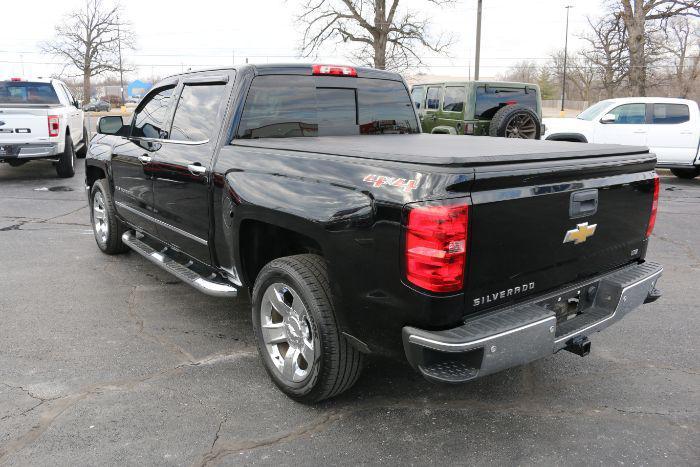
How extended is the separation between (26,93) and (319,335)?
12007mm

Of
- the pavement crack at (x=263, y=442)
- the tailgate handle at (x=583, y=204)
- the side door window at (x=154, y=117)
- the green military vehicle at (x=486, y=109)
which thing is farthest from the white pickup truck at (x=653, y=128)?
the pavement crack at (x=263, y=442)

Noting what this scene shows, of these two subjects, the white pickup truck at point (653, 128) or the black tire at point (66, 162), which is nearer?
the black tire at point (66, 162)

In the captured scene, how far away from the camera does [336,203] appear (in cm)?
281

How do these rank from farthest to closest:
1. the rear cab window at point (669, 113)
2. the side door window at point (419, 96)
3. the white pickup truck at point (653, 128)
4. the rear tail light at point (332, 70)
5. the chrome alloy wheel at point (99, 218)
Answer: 1. the side door window at point (419, 96)
2. the rear cab window at point (669, 113)
3. the white pickup truck at point (653, 128)
4. the chrome alloy wheel at point (99, 218)
5. the rear tail light at point (332, 70)

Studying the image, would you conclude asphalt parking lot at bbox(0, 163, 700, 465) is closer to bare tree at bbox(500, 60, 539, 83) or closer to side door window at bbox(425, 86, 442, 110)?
side door window at bbox(425, 86, 442, 110)

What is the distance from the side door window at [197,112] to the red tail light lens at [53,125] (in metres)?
7.89

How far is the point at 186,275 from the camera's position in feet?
13.7

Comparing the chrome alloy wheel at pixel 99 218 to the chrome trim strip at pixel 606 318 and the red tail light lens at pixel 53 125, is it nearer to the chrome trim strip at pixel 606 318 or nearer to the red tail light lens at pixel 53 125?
the chrome trim strip at pixel 606 318

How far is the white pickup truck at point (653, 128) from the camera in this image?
40.1ft

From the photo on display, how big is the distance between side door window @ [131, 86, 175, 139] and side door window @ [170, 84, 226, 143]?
210 mm

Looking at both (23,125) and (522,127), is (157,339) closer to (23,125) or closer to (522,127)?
(23,125)

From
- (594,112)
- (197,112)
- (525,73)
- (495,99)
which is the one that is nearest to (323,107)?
(197,112)

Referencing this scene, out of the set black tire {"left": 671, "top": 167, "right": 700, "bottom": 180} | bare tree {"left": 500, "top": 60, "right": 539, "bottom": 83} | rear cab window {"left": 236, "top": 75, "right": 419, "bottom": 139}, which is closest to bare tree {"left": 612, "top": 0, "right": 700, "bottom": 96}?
A: black tire {"left": 671, "top": 167, "right": 700, "bottom": 180}

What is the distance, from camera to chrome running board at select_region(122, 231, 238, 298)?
12.5ft
